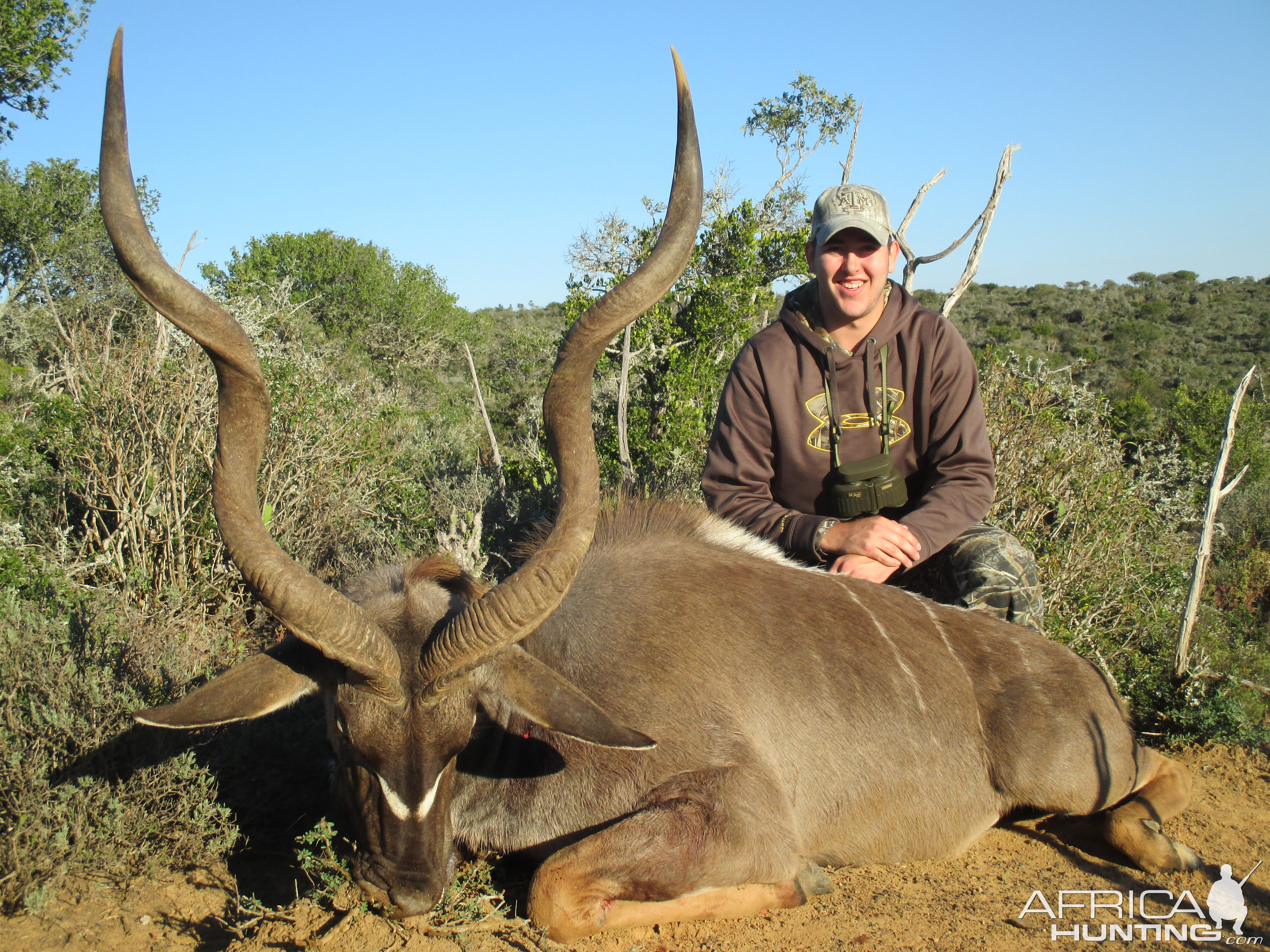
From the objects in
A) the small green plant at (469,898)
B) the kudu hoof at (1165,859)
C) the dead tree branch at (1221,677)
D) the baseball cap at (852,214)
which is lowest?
the kudu hoof at (1165,859)

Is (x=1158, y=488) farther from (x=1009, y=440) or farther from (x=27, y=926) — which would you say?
(x=27, y=926)

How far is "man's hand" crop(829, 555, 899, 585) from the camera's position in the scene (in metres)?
4.83

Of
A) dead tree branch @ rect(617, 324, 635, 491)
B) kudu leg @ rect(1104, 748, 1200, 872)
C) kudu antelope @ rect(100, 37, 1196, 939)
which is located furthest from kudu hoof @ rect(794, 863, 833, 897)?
dead tree branch @ rect(617, 324, 635, 491)

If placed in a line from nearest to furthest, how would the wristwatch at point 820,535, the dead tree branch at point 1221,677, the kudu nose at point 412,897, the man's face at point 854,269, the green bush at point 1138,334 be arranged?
1. the kudu nose at point 412,897
2. the wristwatch at point 820,535
3. the man's face at point 854,269
4. the dead tree branch at point 1221,677
5. the green bush at point 1138,334

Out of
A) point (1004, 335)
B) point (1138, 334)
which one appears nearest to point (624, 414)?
point (1004, 335)

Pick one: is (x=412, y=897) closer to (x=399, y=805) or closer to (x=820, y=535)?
(x=399, y=805)

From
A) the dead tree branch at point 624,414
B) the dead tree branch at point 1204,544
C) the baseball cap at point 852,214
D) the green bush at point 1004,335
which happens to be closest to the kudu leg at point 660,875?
the baseball cap at point 852,214

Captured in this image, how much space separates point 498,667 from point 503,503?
544 cm

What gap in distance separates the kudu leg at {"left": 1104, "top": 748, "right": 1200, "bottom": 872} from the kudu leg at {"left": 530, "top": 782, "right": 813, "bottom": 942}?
65.7 inches

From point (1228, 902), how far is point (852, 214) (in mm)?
3594

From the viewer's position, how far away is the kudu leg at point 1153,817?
164 inches

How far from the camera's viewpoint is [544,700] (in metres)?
3.33
